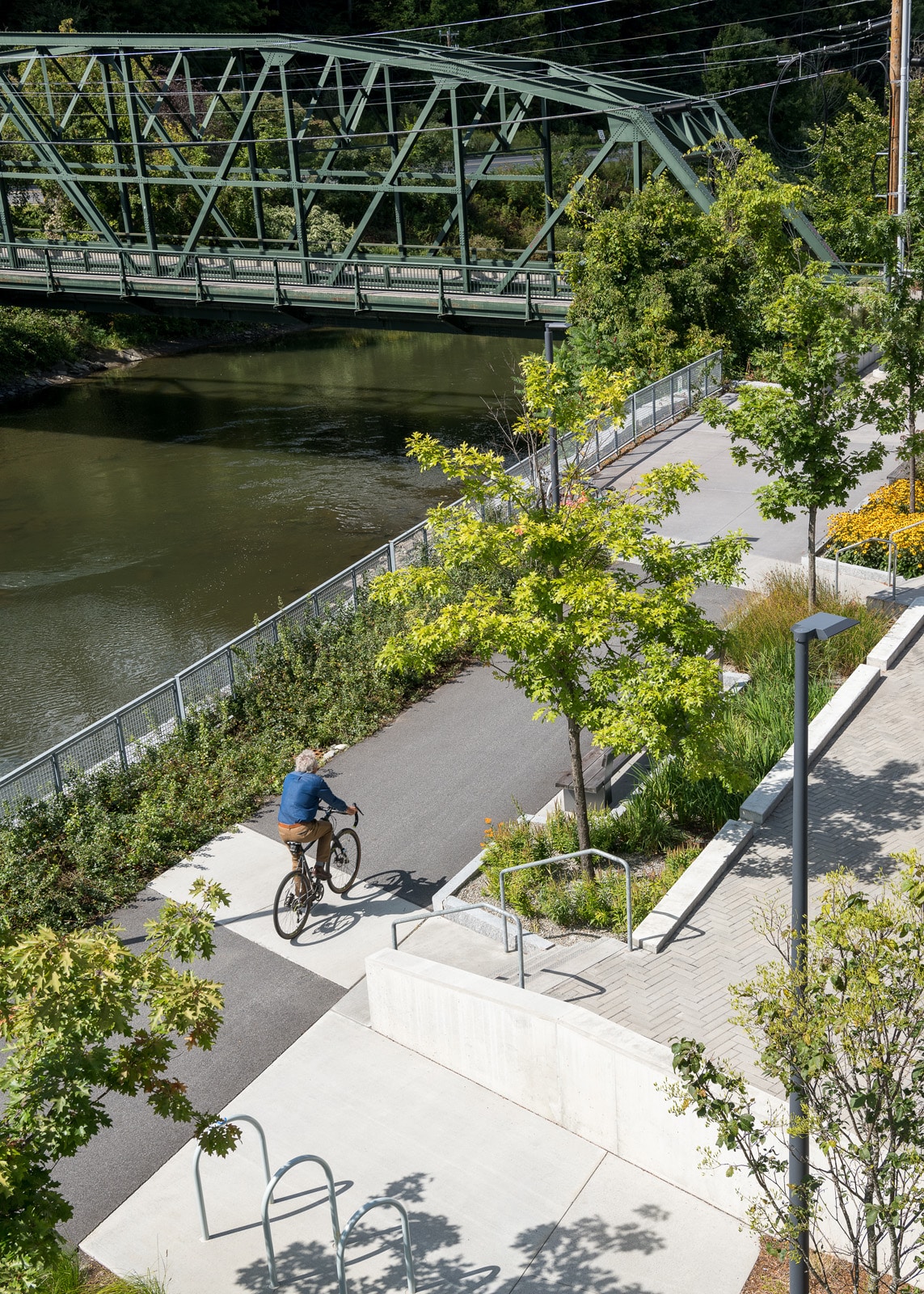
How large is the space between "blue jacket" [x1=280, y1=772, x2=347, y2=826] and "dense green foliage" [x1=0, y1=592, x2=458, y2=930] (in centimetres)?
232

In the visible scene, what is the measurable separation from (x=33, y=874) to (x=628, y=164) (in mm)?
55784

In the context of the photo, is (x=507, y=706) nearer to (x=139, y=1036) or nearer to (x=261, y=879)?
(x=261, y=879)

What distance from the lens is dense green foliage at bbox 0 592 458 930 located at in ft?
41.9

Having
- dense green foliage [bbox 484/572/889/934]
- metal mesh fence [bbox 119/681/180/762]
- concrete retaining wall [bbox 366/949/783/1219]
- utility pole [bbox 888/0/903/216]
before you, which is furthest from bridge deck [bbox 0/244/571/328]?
concrete retaining wall [bbox 366/949/783/1219]

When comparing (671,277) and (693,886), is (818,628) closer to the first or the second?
(693,886)

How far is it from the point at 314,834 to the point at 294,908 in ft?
2.49

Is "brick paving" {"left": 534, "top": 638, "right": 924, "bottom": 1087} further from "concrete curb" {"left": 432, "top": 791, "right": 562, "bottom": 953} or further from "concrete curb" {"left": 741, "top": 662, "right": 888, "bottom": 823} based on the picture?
"concrete curb" {"left": 432, "top": 791, "right": 562, "bottom": 953}

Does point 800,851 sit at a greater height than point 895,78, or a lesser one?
lesser

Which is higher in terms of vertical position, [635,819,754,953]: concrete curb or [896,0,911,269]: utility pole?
[896,0,911,269]: utility pole

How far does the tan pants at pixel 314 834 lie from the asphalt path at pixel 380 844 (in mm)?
1011

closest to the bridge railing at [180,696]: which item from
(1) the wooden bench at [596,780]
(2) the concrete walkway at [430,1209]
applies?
(1) the wooden bench at [596,780]

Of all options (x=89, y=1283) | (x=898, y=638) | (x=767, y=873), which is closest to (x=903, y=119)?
(x=898, y=638)

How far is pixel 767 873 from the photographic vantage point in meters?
11.4

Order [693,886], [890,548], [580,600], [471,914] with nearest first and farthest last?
[580,600] < [693,886] < [471,914] < [890,548]
